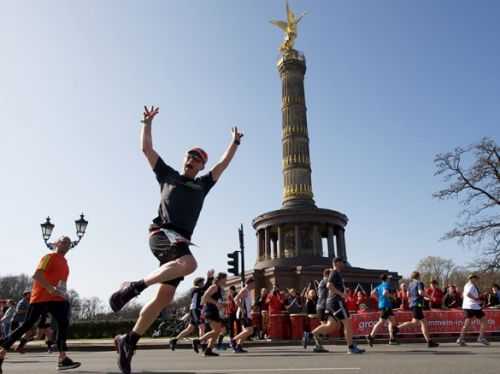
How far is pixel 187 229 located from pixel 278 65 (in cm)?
5467

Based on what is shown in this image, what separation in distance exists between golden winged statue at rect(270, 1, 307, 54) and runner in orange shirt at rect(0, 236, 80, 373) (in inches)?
2108

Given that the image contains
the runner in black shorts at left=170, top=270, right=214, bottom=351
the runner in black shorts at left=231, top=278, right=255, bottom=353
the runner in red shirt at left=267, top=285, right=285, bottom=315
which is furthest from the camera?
the runner in red shirt at left=267, top=285, right=285, bottom=315

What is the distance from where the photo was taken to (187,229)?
4520mm

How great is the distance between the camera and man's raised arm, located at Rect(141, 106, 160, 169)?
15.6 feet

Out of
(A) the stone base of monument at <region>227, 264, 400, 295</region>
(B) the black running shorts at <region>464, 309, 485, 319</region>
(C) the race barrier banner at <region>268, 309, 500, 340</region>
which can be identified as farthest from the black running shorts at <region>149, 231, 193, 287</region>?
(A) the stone base of monument at <region>227, 264, 400, 295</region>

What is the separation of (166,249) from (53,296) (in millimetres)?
2943

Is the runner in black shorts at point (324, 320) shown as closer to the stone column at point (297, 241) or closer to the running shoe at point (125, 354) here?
the running shoe at point (125, 354)

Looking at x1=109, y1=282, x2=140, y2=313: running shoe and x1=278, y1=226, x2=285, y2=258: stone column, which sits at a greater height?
x1=278, y1=226, x2=285, y2=258: stone column

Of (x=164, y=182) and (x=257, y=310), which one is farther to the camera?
(x=257, y=310)

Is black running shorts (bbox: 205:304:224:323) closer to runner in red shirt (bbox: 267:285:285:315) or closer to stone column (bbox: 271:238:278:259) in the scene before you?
runner in red shirt (bbox: 267:285:285:315)

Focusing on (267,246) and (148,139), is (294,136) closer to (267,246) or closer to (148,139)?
(267,246)

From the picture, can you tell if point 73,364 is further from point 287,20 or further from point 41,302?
point 287,20

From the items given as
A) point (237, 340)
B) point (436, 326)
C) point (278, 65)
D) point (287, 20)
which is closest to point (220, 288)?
point (237, 340)

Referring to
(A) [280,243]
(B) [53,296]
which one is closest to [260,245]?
(A) [280,243]
